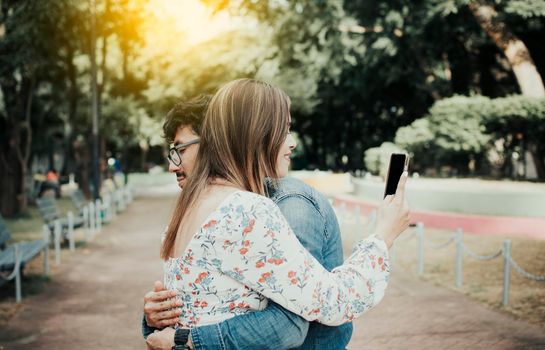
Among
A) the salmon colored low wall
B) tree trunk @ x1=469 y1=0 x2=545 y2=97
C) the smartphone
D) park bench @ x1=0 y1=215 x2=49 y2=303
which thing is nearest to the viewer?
the smartphone

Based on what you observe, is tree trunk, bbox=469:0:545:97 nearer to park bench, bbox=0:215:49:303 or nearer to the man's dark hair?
park bench, bbox=0:215:49:303

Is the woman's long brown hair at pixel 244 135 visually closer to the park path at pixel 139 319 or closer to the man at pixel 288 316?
the man at pixel 288 316

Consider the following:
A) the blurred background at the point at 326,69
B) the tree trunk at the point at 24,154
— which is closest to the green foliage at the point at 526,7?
the blurred background at the point at 326,69

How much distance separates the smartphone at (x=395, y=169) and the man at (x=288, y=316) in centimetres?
24

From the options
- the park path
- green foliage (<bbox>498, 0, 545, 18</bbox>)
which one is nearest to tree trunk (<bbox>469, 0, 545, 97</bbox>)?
green foliage (<bbox>498, 0, 545, 18</bbox>)

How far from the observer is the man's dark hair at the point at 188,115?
104 inches

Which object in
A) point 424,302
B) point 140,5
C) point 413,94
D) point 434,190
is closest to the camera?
point 424,302

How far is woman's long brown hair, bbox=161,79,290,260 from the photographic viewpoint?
187 centimetres

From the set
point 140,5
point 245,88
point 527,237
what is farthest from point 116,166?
point 245,88

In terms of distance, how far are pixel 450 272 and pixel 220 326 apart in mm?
8059

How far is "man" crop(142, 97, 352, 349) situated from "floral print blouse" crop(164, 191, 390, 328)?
0.05 meters

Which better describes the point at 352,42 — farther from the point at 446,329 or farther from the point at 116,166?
the point at 116,166

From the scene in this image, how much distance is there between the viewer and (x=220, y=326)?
5.95ft

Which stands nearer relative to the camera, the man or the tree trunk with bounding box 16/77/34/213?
the man
